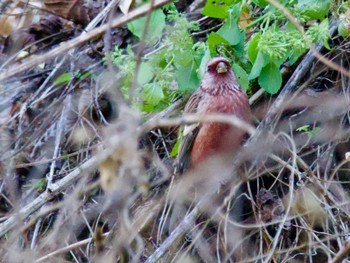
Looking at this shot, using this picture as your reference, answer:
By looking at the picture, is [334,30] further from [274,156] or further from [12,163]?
[12,163]

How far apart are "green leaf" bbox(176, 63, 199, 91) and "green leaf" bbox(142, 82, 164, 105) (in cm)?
14

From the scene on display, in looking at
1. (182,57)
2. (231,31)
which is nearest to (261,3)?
(231,31)

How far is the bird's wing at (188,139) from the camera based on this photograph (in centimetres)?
386

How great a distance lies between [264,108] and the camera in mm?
3912

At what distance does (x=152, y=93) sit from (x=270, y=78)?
607 mm

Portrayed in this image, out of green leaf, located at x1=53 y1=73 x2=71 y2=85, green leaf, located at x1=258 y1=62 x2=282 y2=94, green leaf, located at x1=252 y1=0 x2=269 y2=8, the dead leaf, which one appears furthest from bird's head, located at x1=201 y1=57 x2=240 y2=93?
the dead leaf

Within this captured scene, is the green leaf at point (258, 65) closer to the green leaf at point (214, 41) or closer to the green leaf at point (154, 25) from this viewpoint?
the green leaf at point (214, 41)

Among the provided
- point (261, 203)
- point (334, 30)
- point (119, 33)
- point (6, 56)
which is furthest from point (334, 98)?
point (6, 56)

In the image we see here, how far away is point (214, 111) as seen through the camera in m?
3.90

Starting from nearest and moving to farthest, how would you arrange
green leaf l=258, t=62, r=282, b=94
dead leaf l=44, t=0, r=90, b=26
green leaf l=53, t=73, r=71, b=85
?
green leaf l=258, t=62, r=282, b=94, green leaf l=53, t=73, r=71, b=85, dead leaf l=44, t=0, r=90, b=26

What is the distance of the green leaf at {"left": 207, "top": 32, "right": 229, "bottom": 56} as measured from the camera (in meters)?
3.70

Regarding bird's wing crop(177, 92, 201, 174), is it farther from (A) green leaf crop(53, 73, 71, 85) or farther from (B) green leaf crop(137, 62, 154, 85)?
(A) green leaf crop(53, 73, 71, 85)

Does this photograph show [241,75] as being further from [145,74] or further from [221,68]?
[145,74]

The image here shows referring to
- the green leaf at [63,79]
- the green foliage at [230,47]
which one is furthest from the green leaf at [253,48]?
the green leaf at [63,79]
